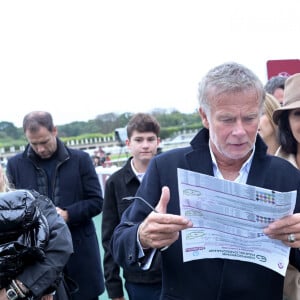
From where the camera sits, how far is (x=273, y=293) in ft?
4.78

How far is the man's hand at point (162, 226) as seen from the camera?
123 cm

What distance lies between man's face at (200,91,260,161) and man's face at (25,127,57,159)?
6.42ft

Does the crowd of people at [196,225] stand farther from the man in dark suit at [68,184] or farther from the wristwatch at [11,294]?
the man in dark suit at [68,184]

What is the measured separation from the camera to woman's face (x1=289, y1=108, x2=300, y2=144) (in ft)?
6.21

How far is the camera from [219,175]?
1531 mm

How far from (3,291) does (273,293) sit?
3.81ft

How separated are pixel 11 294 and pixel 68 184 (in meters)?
1.47

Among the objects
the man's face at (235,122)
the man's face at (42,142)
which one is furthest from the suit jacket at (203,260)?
the man's face at (42,142)

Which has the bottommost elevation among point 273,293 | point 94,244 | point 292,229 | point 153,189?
point 94,244

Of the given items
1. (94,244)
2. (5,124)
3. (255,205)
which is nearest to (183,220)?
(255,205)

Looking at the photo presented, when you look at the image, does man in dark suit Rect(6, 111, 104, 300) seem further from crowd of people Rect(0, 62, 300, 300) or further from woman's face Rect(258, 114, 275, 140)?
woman's face Rect(258, 114, 275, 140)

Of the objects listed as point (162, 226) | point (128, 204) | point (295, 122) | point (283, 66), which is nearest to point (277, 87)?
point (283, 66)

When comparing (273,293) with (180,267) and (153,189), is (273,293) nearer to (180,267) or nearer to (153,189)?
(180,267)

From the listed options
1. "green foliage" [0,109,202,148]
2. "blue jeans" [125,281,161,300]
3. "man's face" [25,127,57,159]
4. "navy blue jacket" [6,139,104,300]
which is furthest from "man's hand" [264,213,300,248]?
"green foliage" [0,109,202,148]
